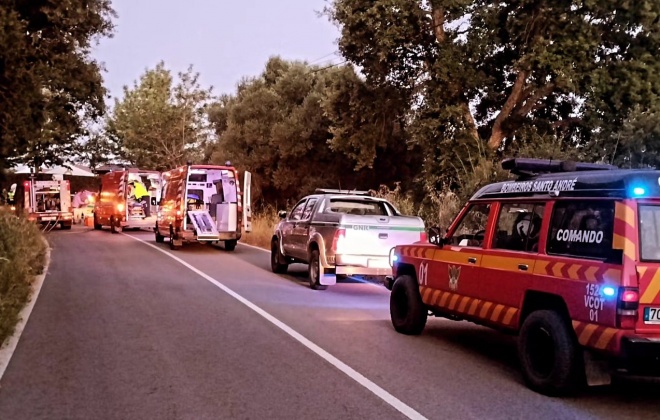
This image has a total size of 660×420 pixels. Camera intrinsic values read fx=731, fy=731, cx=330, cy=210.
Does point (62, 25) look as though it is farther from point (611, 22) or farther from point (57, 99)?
point (611, 22)

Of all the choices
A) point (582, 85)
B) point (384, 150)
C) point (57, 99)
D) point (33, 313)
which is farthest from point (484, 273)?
point (384, 150)

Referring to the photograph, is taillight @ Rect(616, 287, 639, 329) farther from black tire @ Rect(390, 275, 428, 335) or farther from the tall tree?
the tall tree

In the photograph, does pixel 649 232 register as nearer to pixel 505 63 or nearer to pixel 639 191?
pixel 639 191

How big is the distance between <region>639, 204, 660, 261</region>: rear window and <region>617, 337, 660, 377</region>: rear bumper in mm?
688

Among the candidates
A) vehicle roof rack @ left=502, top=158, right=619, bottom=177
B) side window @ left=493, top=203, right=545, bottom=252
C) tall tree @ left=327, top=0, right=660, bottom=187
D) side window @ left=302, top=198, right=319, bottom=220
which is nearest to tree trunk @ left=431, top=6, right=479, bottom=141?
tall tree @ left=327, top=0, right=660, bottom=187

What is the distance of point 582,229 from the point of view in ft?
22.3

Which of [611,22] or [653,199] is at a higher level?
[611,22]

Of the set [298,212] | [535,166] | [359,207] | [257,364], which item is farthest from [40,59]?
[535,166]

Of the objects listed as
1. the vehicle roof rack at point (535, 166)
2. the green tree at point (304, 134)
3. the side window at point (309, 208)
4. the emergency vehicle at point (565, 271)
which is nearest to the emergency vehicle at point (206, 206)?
the green tree at point (304, 134)

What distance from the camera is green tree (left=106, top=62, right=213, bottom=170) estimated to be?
157 feet

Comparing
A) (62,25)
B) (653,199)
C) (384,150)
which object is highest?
(62,25)

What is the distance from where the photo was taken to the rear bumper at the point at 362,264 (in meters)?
13.7

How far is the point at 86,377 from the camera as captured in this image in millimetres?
7457

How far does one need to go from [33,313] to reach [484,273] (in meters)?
7.22
